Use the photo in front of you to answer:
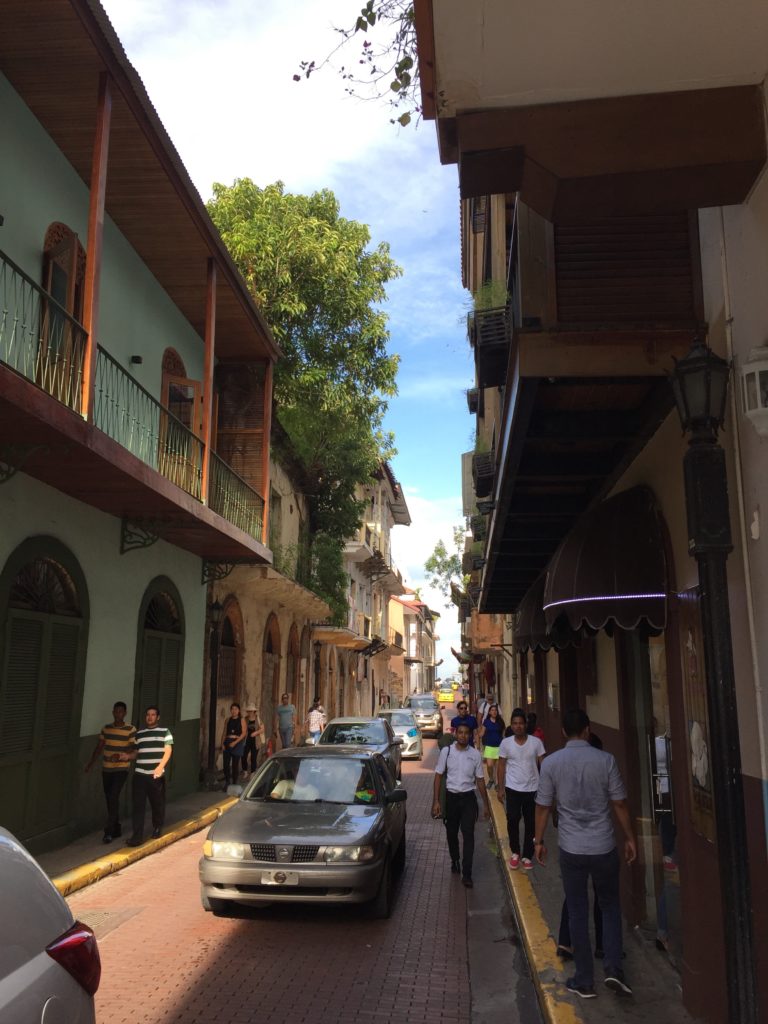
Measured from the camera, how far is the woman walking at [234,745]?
15.4m

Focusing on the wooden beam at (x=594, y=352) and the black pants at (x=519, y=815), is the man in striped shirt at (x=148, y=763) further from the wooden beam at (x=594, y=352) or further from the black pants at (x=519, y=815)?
the wooden beam at (x=594, y=352)

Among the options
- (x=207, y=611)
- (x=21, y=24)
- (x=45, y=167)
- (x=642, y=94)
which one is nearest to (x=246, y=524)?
(x=207, y=611)

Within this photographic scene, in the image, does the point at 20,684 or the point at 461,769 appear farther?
the point at 20,684

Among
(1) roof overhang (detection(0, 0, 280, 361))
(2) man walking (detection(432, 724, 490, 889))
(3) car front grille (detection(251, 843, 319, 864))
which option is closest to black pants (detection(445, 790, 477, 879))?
(2) man walking (detection(432, 724, 490, 889))

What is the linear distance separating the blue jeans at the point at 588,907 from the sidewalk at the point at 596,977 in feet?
0.66

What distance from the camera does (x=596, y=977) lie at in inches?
218

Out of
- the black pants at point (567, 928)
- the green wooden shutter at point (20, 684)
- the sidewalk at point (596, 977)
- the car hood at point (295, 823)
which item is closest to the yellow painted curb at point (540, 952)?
the sidewalk at point (596, 977)

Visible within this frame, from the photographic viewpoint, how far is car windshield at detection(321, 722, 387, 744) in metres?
16.2

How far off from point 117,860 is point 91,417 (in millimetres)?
5247

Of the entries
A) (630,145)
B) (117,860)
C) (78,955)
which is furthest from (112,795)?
(630,145)

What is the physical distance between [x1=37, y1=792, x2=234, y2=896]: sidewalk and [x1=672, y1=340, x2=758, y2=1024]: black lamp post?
605 cm

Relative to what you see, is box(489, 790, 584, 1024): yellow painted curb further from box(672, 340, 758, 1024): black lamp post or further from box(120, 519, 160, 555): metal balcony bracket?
box(120, 519, 160, 555): metal balcony bracket

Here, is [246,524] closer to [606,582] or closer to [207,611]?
[207,611]

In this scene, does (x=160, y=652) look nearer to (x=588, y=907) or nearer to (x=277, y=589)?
(x=277, y=589)
